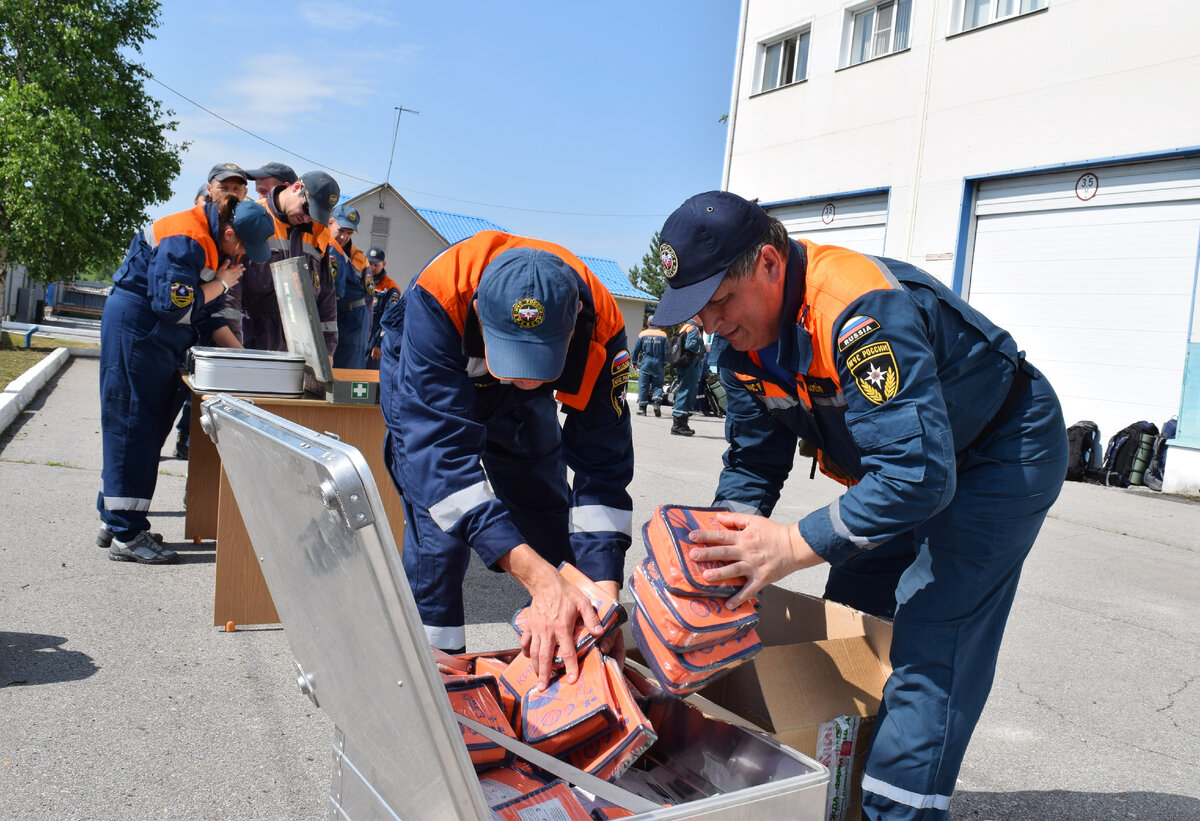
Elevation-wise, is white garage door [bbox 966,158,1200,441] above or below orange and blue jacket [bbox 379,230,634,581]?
above

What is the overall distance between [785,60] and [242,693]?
17486mm

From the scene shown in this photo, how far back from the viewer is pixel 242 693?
3.18 m

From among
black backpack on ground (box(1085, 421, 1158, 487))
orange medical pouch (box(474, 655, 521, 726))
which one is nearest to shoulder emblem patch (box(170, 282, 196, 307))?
orange medical pouch (box(474, 655, 521, 726))

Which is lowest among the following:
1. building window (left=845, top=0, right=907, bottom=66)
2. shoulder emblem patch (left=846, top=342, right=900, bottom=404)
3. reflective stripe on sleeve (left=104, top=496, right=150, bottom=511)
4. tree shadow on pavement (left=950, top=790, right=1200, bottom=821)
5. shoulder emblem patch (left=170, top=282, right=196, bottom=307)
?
tree shadow on pavement (left=950, top=790, right=1200, bottom=821)

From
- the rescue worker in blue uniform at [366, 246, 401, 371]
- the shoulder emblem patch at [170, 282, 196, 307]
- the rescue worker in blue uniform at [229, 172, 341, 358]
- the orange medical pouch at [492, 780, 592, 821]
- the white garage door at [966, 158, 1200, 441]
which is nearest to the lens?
the orange medical pouch at [492, 780, 592, 821]

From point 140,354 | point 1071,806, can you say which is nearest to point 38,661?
point 140,354

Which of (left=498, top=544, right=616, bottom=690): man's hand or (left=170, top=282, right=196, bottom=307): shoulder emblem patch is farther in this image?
(left=170, top=282, right=196, bottom=307): shoulder emblem patch

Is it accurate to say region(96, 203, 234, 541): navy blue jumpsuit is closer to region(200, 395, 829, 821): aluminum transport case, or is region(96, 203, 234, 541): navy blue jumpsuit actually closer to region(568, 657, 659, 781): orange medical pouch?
region(200, 395, 829, 821): aluminum transport case

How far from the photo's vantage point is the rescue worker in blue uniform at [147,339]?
14.3ft

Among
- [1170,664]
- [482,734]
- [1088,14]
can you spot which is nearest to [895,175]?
[1088,14]

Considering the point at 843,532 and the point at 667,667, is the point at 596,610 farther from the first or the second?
the point at 843,532

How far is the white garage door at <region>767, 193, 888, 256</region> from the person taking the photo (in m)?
15.5

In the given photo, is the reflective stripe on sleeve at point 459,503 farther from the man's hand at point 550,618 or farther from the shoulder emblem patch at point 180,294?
the shoulder emblem patch at point 180,294

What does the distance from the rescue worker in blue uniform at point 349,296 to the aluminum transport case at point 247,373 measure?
13.4 feet
